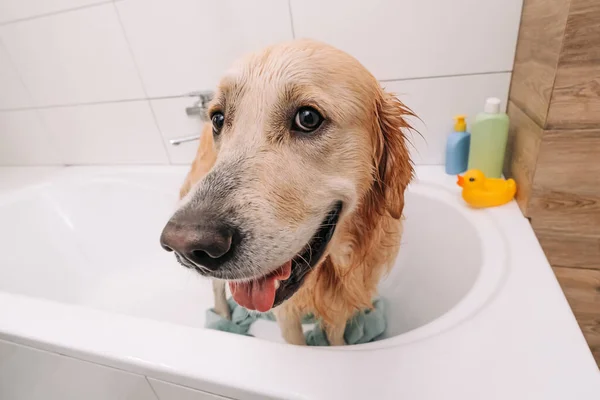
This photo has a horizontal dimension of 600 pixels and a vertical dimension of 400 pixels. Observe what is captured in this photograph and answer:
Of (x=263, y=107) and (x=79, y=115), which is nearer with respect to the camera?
(x=263, y=107)

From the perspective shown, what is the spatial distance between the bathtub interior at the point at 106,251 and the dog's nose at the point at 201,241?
3.18 feet

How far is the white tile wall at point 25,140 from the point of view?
2.03 m

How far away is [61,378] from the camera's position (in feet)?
2.94

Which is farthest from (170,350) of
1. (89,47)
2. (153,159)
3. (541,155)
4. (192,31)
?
(89,47)

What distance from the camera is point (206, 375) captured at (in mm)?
664

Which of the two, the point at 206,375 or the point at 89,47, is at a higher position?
the point at 89,47

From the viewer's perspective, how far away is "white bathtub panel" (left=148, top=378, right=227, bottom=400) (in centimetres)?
69

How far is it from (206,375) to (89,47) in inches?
68.6

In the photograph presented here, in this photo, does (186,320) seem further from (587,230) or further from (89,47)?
(587,230)

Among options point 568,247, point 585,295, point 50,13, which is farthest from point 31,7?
point 585,295

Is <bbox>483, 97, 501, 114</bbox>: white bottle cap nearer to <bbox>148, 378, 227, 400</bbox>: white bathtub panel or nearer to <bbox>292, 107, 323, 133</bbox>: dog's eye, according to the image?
→ <bbox>292, 107, 323, 133</bbox>: dog's eye

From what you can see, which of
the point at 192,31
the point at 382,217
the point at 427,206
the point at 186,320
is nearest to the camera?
the point at 382,217

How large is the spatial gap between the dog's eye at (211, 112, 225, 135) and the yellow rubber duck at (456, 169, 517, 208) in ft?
2.71

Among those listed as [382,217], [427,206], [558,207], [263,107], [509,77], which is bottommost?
[427,206]
